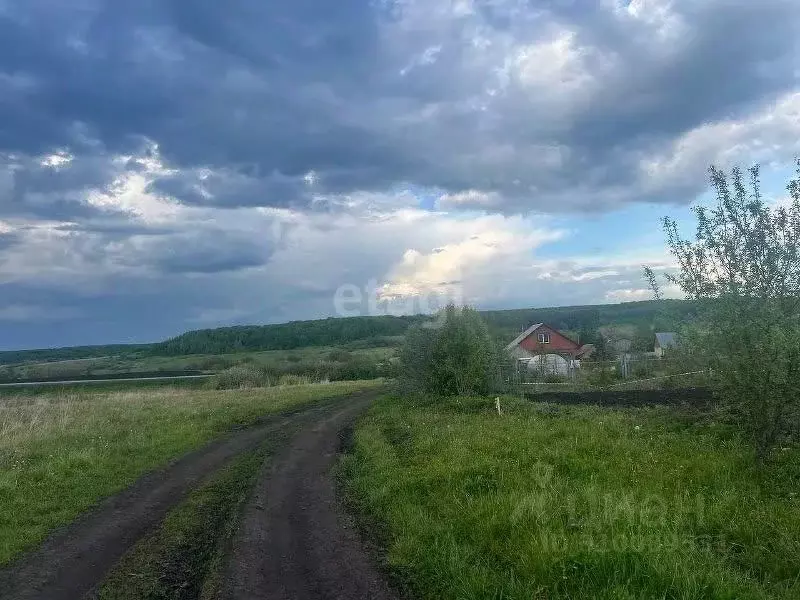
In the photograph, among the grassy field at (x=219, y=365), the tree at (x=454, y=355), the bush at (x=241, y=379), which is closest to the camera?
the tree at (x=454, y=355)

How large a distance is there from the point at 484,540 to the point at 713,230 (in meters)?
7.04

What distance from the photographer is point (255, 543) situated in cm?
779

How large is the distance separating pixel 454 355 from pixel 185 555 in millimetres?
19070

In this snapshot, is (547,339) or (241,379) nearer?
(241,379)

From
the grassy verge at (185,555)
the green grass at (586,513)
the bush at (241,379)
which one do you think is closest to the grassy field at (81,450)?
the grassy verge at (185,555)

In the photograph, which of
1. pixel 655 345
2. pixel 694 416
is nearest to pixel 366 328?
pixel 655 345

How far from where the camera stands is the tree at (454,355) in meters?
25.7

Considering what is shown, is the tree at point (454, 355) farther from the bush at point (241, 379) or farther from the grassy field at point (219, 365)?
the bush at point (241, 379)

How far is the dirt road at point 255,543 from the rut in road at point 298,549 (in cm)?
1

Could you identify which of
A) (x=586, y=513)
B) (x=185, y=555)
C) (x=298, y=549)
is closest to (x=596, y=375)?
(x=586, y=513)

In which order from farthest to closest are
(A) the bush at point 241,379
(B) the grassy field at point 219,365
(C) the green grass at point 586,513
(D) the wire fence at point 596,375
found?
(B) the grassy field at point 219,365, (A) the bush at point 241,379, (D) the wire fence at point 596,375, (C) the green grass at point 586,513

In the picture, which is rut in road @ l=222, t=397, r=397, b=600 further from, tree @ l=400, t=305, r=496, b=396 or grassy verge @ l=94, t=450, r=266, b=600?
tree @ l=400, t=305, r=496, b=396

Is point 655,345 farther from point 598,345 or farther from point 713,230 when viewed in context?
point 713,230

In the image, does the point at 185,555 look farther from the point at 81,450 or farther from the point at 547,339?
the point at 547,339
